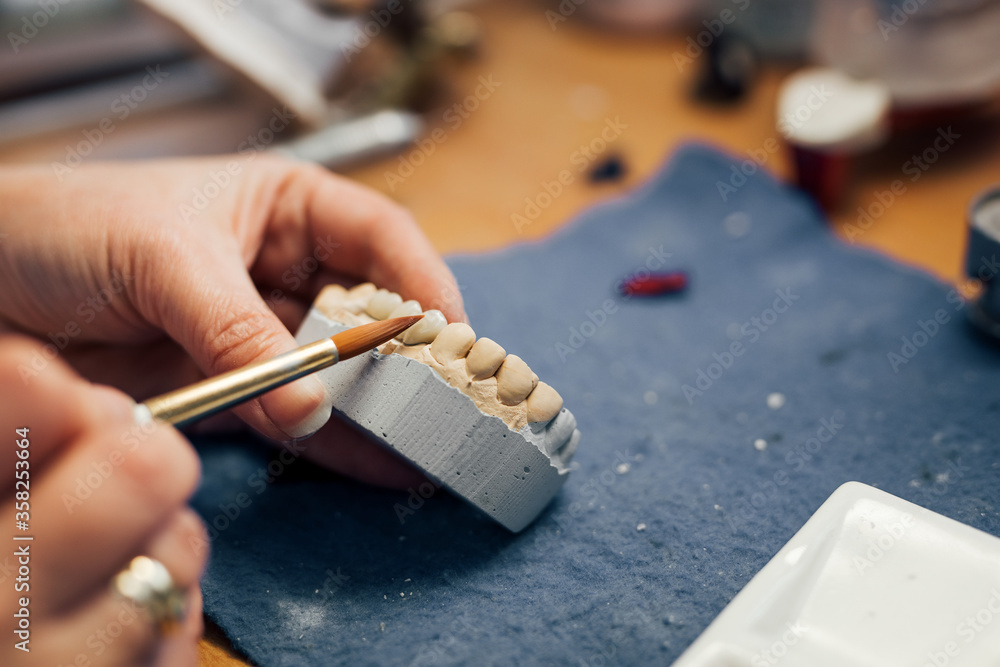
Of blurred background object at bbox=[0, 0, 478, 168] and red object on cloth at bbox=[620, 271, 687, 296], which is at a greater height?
red object on cloth at bbox=[620, 271, 687, 296]

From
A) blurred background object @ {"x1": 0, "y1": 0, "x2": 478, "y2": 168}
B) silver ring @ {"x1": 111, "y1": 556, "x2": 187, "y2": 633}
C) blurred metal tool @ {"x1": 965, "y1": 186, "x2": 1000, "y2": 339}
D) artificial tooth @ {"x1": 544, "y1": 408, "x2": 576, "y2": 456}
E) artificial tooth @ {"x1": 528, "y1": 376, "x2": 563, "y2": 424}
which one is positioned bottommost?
blurred background object @ {"x1": 0, "y1": 0, "x2": 478, "y2": 168}

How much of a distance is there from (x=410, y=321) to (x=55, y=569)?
0.37 m

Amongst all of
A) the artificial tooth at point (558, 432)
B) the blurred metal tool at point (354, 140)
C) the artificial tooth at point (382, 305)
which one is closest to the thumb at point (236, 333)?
the artificial tooth at point (382, 305)

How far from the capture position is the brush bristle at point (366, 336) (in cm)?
70

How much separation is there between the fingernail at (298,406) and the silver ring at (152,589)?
22 cm

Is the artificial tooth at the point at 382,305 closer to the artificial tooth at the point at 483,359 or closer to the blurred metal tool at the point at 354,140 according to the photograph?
the artificial tooth at the point at 483,359

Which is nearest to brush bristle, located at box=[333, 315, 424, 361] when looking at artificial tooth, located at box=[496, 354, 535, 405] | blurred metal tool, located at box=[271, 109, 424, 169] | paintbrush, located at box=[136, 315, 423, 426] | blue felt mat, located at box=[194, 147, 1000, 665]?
paintbrush, located at box=[136, 315, 423, 426]

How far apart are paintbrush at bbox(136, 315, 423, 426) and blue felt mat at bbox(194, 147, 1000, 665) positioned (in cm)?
24

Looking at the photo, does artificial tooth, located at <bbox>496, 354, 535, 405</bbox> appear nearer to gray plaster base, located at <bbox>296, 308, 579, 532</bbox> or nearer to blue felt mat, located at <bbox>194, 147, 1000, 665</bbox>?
gray plaster base, located at <bbox>296, 308, 579, 532</bbox>

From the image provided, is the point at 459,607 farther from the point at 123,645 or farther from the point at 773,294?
the point at 773,294

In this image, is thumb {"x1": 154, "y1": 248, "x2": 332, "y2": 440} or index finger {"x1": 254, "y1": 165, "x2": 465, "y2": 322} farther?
index finger {"x1": 254, "y1": 165, "x2": 465, "y2": 322}

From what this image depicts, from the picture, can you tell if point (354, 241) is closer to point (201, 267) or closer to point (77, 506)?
point (201, 267)

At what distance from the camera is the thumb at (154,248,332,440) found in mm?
723

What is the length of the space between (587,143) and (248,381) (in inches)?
44.3
